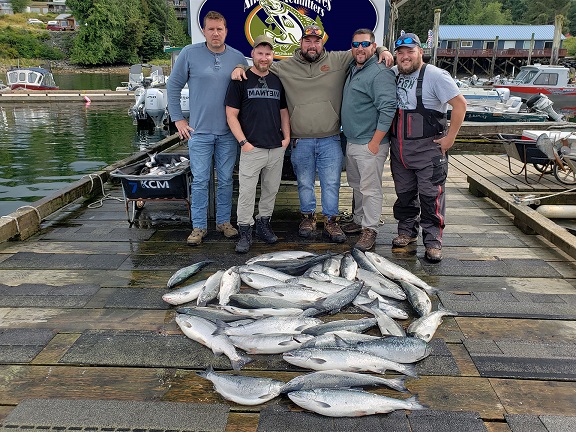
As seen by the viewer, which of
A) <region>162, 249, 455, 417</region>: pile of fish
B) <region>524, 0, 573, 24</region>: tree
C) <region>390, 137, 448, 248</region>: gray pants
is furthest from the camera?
<region>524, 0, 573, 24</region>: tree

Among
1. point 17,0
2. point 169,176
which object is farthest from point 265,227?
point 17,0

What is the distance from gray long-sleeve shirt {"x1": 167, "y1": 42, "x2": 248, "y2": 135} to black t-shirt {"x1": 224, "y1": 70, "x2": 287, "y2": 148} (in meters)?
0.16

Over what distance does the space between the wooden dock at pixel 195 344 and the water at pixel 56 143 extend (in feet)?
21.3

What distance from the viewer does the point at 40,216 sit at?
510cm

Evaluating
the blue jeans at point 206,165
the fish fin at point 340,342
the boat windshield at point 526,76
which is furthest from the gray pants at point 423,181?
the boat windshield at point 526,76

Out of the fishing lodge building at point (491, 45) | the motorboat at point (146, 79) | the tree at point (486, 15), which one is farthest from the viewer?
the tree at point (486, 15)

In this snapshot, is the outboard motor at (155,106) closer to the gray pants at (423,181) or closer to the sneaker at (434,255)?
the gray pants at (423,181)

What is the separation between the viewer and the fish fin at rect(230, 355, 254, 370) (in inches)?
104

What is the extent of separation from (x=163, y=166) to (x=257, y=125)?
174 cm

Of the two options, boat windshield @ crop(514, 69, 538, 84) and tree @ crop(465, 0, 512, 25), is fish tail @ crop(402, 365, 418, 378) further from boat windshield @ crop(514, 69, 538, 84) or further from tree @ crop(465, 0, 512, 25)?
tree @ crop(465, 0, 512, 25)

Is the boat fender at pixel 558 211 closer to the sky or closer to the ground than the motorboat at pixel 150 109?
closer to the ground

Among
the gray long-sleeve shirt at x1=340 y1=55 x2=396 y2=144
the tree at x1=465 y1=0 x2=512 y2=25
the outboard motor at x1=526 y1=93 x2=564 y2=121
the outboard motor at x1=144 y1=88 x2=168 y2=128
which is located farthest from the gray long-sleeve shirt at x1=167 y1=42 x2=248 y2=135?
the tree at x1=465 y1=0 x2=512 y2=25

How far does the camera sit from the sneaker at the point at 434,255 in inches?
165

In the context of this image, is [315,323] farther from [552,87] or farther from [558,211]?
[552,87]
